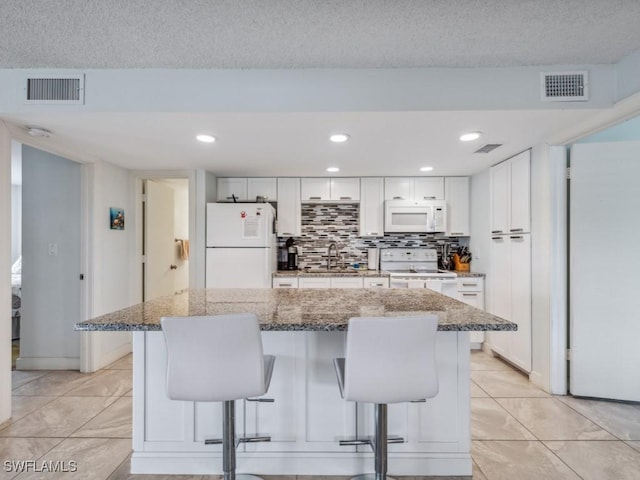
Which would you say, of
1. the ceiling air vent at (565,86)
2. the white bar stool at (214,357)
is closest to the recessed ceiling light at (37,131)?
the white bar stool at (214,357)

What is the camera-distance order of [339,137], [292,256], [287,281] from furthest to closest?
[292,256] < [287,281] < [339,137]

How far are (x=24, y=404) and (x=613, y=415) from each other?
14.1ft

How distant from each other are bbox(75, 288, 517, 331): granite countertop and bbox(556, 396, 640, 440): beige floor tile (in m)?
1.42

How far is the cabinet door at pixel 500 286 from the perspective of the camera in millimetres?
3455

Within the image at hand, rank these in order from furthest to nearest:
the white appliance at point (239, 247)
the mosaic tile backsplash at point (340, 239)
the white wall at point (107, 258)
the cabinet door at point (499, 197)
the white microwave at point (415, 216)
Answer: the mosaic tile backsplash at point (340, 239) → the white microwave at point (415, 216) → the white appliance at point (239, 247) → the cabinet door at point (499, 197) → the white wall at point (107, 258)

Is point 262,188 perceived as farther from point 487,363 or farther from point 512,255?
point 487,363

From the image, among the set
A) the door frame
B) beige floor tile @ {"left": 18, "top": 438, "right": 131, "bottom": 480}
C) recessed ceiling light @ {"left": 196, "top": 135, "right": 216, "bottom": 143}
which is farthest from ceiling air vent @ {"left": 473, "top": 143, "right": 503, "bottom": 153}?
beige floor tile @ {"left": 18, "top": 438, "right": 131, "bottom": 480}

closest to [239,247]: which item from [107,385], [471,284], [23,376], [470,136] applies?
[107,385]

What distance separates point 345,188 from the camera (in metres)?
4.37

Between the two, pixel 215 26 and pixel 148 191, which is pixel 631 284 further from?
pixel 148 191

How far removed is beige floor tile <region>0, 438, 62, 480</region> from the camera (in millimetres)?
1898

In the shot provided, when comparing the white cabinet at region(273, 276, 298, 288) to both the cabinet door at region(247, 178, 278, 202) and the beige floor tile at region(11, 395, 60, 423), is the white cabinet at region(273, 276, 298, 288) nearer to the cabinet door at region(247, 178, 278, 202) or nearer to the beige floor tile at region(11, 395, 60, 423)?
the cabinet door at region(247, 178, 278, 202)

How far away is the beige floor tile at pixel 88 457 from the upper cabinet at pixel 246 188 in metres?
2.83

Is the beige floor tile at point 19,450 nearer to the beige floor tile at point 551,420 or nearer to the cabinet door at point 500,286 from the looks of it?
the beige floor tile at point 551,420
